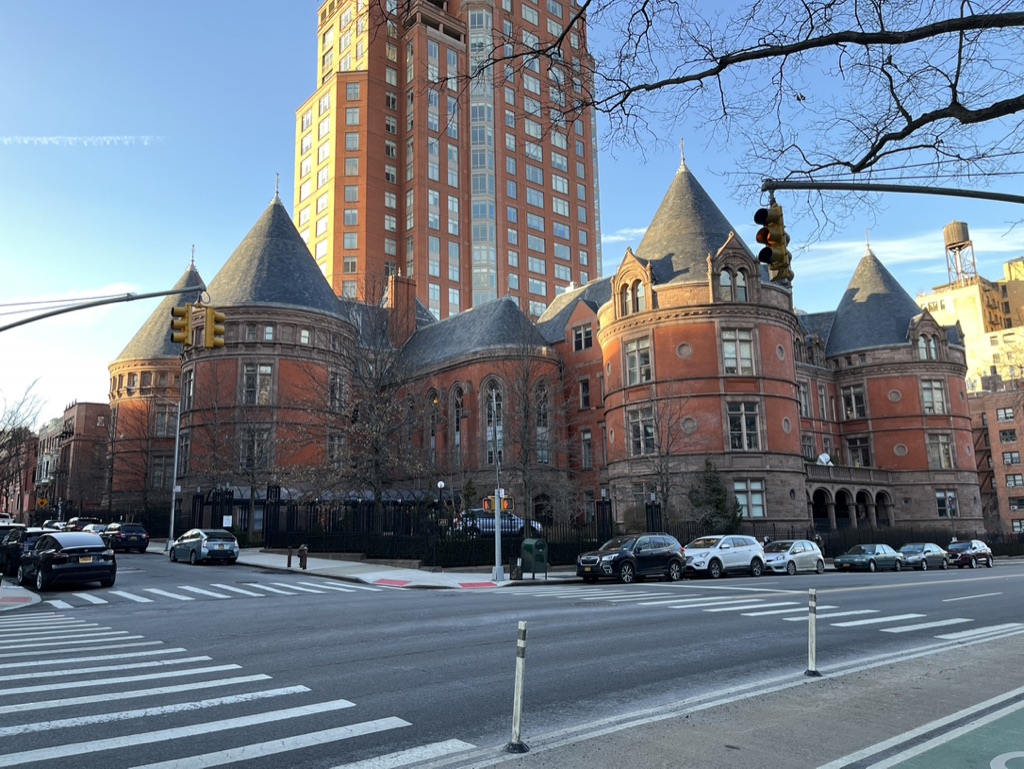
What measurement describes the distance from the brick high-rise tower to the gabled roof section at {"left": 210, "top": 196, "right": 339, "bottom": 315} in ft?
87.8

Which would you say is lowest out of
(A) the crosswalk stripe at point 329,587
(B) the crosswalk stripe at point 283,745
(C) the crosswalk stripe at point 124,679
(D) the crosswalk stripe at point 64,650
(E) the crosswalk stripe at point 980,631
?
(E) the crosswalk stripe at point 980,631

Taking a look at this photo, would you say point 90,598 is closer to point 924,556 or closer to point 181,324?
point 181,324

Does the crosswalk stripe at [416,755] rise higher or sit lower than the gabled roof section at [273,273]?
lower

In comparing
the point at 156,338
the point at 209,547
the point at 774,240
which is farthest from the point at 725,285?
the point at 156,338

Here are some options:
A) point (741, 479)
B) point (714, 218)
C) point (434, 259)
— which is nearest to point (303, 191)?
point (434, 259)

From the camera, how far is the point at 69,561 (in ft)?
71.5

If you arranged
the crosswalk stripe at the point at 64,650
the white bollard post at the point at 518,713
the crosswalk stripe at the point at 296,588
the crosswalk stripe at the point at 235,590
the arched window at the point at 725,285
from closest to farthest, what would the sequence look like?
the white bollard post at the point at 518,713 < the crosswalk stripe at the point at 64,650 < the crosswalk stripe at the point at 235,590 < the crosswalk stripe at the point at 296,588 < the arched window at the point at 725,285

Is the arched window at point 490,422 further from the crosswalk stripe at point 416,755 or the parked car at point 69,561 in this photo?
the crosswalk stripe at point 416,755

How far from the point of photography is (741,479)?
42.4 metres

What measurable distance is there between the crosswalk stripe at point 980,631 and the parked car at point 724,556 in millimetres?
14151

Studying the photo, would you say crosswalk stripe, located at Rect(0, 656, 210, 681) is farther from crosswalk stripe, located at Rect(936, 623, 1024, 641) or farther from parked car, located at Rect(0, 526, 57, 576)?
parked car, located at Rect(0, 526, 57, 576)

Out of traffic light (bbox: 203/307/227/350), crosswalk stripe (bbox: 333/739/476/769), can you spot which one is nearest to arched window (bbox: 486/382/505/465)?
traffic light (bbox: 203/307/227/350)

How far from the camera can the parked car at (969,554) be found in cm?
4341

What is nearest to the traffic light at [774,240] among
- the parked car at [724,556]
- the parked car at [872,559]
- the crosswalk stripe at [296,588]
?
the crosswalk stripe at [296,588]
